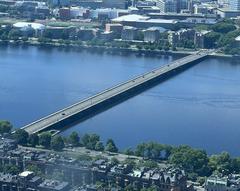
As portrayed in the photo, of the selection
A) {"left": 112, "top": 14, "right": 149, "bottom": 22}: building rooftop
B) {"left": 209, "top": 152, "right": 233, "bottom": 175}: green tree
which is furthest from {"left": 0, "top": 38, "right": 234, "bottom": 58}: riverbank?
{"left": 209, "top": 152, "right": 233, "bottom": 175}: green tree

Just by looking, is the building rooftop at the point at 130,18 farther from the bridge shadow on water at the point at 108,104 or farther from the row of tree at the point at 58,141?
the row of tree at the point at 58,141

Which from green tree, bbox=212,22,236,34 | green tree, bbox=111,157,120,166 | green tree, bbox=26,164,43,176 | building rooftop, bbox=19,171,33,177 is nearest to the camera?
building rooftop, bbox=19,171,33,177

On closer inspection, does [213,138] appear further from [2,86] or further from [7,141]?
[2,86]

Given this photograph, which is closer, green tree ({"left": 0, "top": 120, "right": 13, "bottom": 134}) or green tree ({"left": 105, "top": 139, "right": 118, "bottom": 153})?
green tree ({"left": 105, "top": 139, "right": 118, "bottom": 153})

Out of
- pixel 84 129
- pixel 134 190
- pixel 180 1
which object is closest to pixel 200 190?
pixel 134 190


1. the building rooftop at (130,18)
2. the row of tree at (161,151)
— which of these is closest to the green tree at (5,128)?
the row of tree at (161,151)

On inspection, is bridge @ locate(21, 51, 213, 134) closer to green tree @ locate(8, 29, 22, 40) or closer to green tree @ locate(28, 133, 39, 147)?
green tree @ locate(28, 133, 39, 147)
